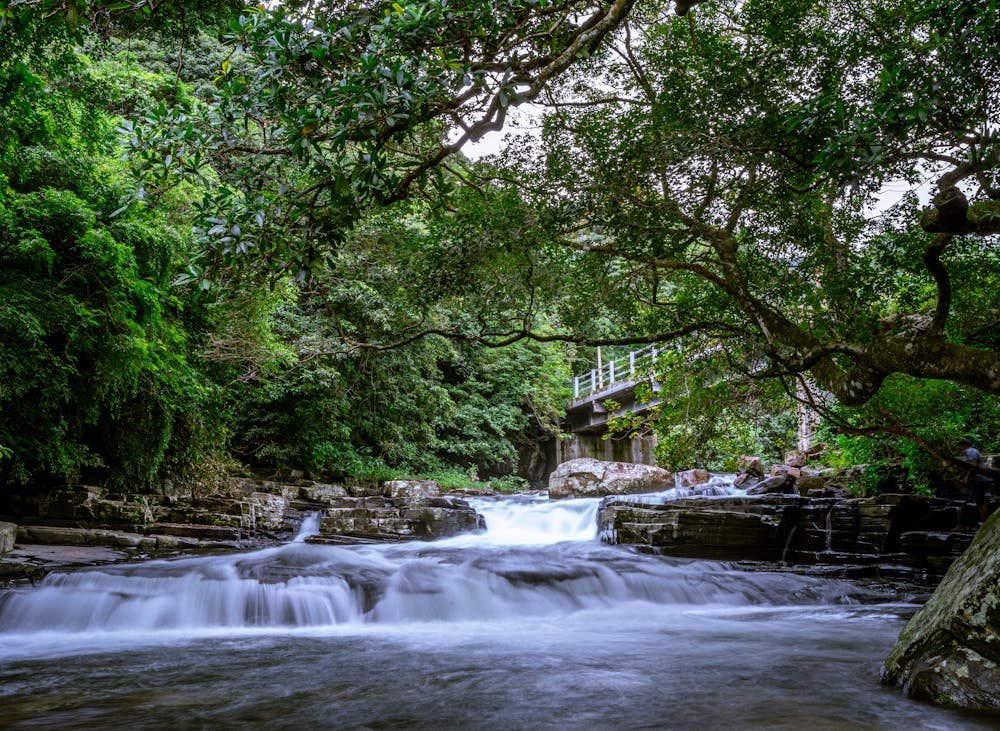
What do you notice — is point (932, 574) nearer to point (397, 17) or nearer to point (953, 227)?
point (953, 227)

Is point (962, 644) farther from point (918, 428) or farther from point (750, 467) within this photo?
point (750, 467)

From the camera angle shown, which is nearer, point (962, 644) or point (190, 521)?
point (962, 644)

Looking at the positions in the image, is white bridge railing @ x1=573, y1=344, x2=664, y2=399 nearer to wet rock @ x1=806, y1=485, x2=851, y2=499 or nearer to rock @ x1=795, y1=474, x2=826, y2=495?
rock @ x1=795, y1=474, x2=826, y2=495

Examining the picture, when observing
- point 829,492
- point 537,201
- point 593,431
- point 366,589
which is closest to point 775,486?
point 829,492

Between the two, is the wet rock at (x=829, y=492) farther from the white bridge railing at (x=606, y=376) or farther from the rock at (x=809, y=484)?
the white bridge railing at (x=606, y=376)

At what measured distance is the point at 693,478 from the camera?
19.5 meters

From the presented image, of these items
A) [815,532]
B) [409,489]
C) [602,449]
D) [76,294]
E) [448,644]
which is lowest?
[448,644]

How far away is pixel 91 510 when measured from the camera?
10.5 meters

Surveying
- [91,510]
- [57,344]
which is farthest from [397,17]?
[91,510]

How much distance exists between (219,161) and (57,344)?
5.82 metres

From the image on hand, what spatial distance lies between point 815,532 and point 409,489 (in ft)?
33.0

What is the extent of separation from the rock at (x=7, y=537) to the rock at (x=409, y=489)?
9.53 metres

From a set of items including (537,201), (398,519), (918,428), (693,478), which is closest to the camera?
(537,201)

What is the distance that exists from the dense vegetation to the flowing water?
6.98 feet
